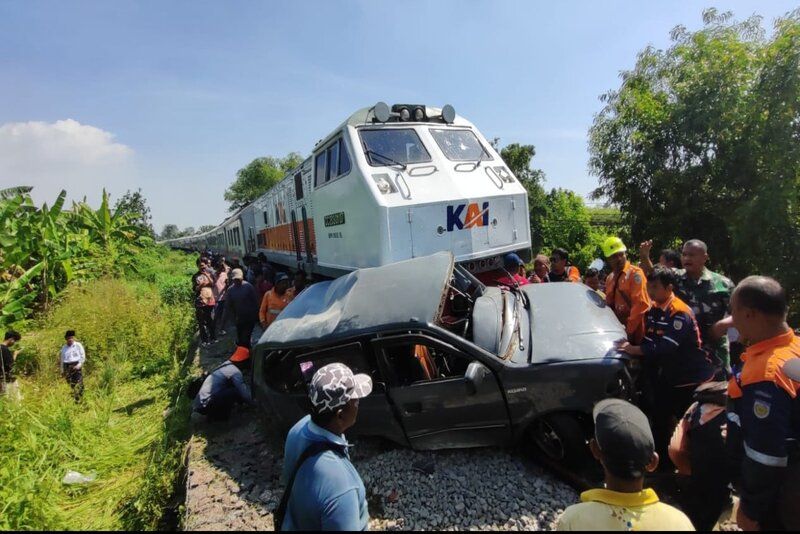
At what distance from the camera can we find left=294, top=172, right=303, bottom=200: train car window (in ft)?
27.1

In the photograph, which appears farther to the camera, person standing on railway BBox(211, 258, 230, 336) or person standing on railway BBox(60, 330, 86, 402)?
person standing on railway BBox(211, 258, 230, 336)

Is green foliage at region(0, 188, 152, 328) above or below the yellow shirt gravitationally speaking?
above

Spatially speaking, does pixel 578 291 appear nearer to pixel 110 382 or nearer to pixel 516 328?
pixel 516 328

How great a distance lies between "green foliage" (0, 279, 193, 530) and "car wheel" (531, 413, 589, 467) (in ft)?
11.0

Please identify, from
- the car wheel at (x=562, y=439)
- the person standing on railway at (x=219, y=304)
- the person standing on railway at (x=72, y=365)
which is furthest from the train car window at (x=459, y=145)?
the person standing on railway at (x=72, y=365)

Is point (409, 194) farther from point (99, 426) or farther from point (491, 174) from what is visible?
point (99, 426)

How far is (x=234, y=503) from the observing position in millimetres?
3332

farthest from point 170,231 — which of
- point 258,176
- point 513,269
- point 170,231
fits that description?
point 513,269

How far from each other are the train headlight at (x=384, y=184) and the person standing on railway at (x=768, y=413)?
3.97 metres

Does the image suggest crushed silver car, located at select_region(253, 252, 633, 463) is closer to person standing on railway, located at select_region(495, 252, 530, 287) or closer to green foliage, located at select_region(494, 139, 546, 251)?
person standing on railway, located at select_region(495, 252, 530, 287)

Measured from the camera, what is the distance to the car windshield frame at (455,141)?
6.17m

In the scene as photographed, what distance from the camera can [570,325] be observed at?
345 cm

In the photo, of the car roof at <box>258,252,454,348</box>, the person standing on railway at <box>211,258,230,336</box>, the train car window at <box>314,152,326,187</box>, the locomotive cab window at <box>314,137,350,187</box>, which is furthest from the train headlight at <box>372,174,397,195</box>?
the person standing on railway at <box>211,258,230,336</box>

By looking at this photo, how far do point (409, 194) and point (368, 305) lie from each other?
2.19 metres
